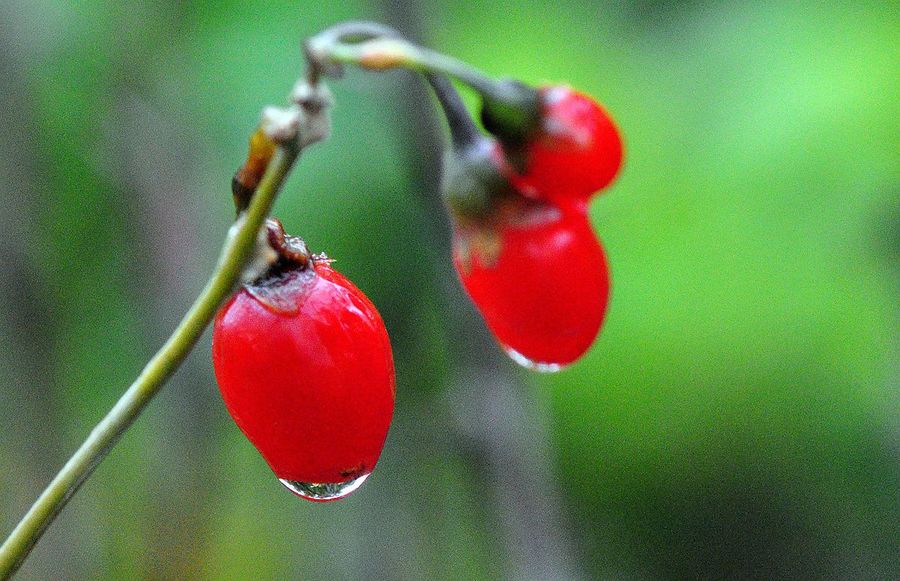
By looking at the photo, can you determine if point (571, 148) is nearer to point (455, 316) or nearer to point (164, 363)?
point (164, 363)

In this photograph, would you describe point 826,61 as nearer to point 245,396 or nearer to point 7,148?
point 7,148

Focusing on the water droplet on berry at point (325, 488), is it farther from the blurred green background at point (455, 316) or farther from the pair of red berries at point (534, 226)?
the blurred green background at point (455, 316)

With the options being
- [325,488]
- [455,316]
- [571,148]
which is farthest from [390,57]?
[455,316]

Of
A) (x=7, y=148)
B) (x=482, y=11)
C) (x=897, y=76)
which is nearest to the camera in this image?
(x=7, y=148)

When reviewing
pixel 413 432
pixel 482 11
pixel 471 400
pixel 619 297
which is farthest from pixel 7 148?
pixel 482 11

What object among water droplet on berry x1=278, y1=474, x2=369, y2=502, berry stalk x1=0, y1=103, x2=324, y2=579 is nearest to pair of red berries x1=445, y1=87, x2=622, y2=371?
berry stalk x1=0, y1=103, x2=324, y2=579

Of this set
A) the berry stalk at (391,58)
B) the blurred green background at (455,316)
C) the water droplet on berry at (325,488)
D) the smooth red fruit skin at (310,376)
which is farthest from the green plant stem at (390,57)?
the blurred green background at (455,316)
